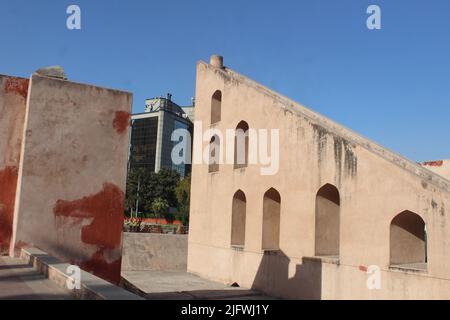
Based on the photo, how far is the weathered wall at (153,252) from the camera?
2072cm

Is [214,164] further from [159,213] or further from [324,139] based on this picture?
[159,213]

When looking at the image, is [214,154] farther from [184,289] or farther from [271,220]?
[184,289]

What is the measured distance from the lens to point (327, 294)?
11344mm

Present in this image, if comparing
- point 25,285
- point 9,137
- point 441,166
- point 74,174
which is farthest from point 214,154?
point 25,285

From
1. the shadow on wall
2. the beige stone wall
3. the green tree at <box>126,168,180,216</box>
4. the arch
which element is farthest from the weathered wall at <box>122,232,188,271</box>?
the green tree at <box>126,168,180,216</box>

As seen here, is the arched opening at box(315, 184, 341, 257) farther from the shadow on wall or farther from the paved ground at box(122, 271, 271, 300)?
the paved ground at box(122, 271, 271, 300)

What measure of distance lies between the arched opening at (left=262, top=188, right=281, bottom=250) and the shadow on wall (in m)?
0.57

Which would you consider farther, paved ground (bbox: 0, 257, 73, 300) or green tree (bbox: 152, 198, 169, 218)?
green tree (bbox: 152, 198, 169, 218)

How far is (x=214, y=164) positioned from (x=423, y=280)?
30.4ft

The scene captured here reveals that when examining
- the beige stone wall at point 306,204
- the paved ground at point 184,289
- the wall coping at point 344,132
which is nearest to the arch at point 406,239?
the beige stone wall at point 306,204

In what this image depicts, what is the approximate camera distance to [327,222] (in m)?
12.3

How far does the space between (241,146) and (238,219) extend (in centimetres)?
248

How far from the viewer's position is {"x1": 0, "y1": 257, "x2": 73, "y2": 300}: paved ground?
4996 millimetres

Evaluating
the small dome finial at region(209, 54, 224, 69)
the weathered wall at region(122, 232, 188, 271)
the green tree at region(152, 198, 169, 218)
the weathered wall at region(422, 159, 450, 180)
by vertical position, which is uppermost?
the small dome finial at region(209, 54, 224, 69)
